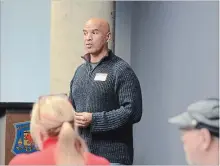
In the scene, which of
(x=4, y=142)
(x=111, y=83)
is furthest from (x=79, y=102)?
(x=4, y=142)

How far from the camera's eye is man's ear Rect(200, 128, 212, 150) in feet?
3.39

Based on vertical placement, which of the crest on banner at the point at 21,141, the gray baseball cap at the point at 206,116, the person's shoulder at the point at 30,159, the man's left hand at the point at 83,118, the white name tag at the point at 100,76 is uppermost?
the white name tag at the point at 100,76

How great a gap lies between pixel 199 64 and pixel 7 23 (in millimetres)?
1301

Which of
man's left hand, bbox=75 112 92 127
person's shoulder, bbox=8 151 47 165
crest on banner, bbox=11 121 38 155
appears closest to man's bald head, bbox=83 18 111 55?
man's left hand, bbox=75 112 92 127

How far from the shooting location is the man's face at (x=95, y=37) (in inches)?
75.4

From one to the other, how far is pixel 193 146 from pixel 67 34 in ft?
5.49

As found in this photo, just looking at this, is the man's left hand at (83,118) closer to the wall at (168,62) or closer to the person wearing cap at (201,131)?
the person wearing cap at (201,131)

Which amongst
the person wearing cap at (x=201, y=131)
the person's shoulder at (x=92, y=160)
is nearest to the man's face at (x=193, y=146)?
the person wearing cap at (x=201, y=131)

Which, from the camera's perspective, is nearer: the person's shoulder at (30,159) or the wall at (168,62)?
the person's shoulder at (30,159)

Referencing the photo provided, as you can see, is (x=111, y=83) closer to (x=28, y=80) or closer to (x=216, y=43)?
(x=216, y=43)

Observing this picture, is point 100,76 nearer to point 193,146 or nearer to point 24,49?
point 193,146

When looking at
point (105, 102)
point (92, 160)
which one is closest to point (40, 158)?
point (92, 160)

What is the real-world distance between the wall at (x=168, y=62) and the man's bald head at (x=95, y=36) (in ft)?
2.54

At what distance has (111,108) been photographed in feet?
6.05
